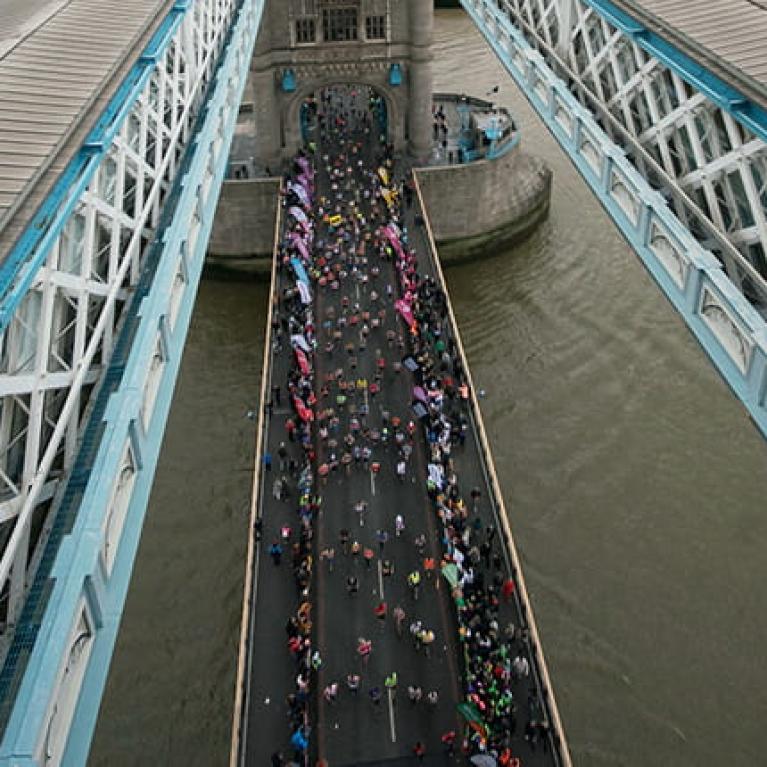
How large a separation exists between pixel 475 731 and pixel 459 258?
3100 cm

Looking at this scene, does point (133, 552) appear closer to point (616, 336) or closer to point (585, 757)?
point (585, 757)

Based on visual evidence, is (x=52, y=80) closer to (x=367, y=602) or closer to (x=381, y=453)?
(x=381, y=453)

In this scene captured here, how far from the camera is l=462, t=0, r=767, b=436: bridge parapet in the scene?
687 inches

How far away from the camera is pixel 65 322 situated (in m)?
17.5

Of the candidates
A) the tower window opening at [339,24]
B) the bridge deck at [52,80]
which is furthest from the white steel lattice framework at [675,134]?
the tower window opening at [339,24]

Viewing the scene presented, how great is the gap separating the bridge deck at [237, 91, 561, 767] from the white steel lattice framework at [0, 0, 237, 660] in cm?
826

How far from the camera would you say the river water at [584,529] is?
23.6 meters

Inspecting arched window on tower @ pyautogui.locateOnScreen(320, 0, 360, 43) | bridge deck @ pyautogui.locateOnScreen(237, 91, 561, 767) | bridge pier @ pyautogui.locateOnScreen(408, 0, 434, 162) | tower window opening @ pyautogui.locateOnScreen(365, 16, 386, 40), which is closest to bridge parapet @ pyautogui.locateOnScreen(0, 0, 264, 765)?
bridge deck @ pyautogui.locateOnScreen(237, 91, 561, 767)

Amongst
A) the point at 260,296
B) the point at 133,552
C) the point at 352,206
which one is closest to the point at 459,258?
the point at 352,206

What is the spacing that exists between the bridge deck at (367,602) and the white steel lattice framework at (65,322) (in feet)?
27.1

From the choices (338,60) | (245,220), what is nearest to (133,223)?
(245,220)

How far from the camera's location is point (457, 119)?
5312cm

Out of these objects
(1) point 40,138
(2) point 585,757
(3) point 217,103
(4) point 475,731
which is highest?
(1) point 40,138

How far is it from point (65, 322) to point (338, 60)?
110ft
